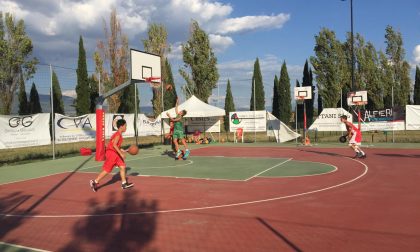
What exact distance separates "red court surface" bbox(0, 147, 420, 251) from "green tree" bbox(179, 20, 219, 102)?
92.9 ft

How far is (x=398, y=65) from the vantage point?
43.1 m

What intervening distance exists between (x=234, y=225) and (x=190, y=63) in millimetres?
33903

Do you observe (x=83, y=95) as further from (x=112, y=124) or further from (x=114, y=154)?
(x=114, y=154)

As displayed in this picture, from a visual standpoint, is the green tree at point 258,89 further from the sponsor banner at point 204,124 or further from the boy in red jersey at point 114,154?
the boy in red jersey at point 114,154

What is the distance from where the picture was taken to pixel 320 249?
17.3 feet

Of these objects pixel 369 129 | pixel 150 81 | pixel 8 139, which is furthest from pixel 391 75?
pixel 8 139

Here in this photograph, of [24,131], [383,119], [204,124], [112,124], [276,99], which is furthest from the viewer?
[276,99]

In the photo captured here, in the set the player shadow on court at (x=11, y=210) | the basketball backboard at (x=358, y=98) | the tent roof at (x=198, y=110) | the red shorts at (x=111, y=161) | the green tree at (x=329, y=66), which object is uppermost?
the green tree at (x=329, y=66)

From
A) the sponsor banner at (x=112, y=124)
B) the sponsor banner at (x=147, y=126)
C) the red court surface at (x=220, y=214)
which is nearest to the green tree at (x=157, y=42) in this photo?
the sponsor banner at (x=147, y=126)

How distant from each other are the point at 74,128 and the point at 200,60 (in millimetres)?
20595

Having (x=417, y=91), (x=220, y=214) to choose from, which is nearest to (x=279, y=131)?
(x=220, y=214)

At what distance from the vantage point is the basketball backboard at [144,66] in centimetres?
1888

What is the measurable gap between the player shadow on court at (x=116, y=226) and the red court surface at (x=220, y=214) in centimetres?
2

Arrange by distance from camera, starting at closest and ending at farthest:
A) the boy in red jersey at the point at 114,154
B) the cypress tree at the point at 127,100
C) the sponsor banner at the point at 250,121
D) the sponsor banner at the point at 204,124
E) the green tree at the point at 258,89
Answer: the boy in red jersey at the point at 114,154 < the sponsor banner at the point at 250,121 < the sponsor banner at the point at 204,124 < the cypress tree at the point at 127,100 < the green tree at the point at 258,89
